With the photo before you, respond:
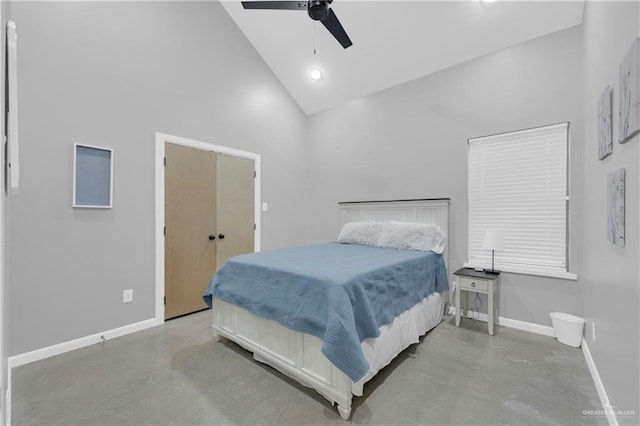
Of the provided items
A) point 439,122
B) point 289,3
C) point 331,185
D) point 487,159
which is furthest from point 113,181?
point 487,159

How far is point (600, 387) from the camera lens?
1.86 metres

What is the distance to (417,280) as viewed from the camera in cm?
264

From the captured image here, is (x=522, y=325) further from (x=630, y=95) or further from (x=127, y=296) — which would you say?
(x=127, y=296)

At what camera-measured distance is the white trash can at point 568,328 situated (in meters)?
2.51

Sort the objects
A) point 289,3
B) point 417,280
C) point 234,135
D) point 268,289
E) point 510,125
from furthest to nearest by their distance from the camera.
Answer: point 234,135
point 510,125
point 417,280
point 289,3
point 268,289

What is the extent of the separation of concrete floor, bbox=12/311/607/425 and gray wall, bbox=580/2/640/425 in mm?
349

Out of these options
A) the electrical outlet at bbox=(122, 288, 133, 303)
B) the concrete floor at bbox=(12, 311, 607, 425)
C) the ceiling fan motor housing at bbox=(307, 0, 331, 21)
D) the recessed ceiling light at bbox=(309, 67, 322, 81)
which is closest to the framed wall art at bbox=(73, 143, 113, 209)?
the electrical outlet at bbox=(122, 288, 133, 303)

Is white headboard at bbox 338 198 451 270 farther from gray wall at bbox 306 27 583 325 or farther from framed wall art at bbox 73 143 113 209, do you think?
framed wall art at bbox 73 143 113 209

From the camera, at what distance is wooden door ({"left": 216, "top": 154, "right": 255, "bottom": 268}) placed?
148 inches

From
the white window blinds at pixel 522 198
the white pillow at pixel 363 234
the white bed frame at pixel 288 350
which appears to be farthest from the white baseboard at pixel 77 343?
the white window blinds at pixel 522 198

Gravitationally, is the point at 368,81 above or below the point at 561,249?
above

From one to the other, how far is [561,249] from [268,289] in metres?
2.78

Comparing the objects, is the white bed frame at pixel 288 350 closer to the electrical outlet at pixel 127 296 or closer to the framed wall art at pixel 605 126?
the electrical outlet at pixel 127 296

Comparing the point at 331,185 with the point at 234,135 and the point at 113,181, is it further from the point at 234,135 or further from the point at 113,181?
the point at 113,181
